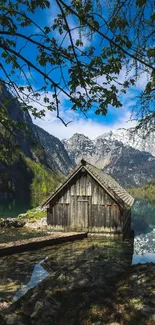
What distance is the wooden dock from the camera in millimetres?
16156

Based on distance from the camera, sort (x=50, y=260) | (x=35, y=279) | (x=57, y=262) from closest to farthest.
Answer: (x=35, y=279)
(x=57, y=262)
(x=50, y=260)

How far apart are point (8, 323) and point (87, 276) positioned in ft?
9.44

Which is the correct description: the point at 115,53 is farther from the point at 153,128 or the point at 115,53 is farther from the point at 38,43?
the point at 153,128

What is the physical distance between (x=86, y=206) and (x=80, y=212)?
784 millimetres

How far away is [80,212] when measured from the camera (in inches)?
919

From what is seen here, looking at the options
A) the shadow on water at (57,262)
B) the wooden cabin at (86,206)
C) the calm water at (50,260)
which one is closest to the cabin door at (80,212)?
the wooden cabin at (86,206)

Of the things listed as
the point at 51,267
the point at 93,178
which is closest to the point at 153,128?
the point at 51,267

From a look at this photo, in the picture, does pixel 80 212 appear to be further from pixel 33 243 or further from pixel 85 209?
pixel 33 243

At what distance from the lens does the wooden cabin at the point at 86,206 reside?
22312 millimetres

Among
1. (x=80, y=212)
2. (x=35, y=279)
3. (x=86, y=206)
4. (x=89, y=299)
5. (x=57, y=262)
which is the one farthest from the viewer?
(x=80, y=212)

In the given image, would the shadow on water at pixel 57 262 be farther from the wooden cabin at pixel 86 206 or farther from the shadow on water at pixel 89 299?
the wooden cabin at pixel 86 206

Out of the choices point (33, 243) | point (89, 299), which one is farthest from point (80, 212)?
point (89, 299)

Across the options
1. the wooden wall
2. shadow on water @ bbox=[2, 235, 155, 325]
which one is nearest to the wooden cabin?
the wooden wall

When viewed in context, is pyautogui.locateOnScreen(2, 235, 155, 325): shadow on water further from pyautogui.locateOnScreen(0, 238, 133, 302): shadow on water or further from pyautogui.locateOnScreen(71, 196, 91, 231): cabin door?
pyautogui.locateOnScreen(71, 196, 91, 231): cabin door
